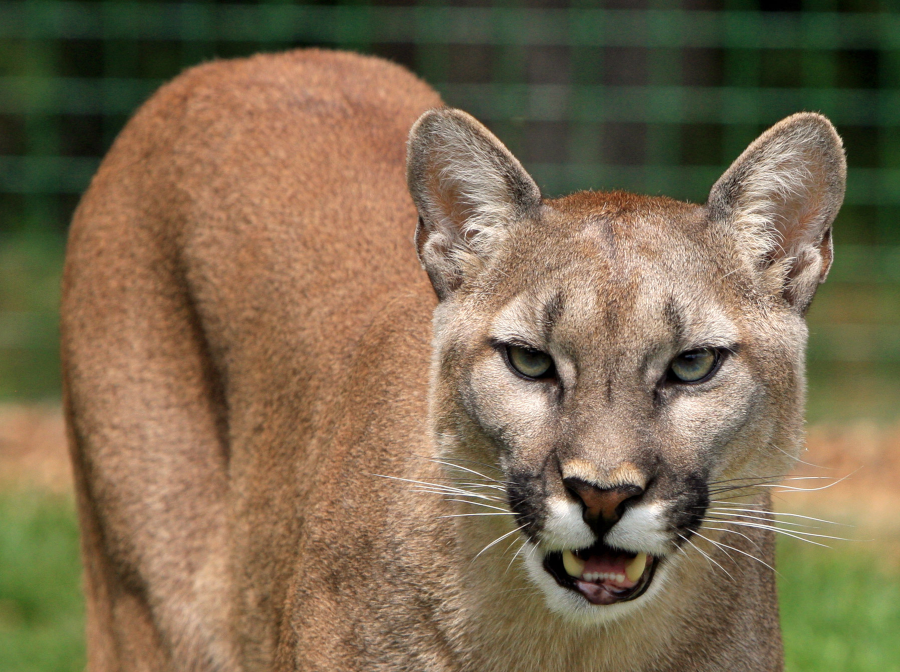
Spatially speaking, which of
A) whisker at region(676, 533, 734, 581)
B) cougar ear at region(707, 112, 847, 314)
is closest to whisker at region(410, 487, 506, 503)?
whisker at region(676, 533, 734, 581)

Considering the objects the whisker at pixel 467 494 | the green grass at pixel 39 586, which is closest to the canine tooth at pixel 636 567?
the whisker at pixel 467 494

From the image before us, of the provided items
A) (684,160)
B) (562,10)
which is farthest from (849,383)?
(562,10)

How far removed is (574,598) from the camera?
3.06 metres

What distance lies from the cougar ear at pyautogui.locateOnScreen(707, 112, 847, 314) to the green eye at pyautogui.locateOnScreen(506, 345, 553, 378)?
619 mm

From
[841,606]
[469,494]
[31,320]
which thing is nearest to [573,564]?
[469,494]

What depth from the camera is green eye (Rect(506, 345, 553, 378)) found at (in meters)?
3.09

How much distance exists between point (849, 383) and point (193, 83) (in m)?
5.48

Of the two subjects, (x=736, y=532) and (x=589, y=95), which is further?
(x=589, y=95)

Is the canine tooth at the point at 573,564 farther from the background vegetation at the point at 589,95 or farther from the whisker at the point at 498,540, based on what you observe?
the background vegetation at the point at 589,95

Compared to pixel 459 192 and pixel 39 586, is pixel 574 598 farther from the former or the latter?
pixel 39 586

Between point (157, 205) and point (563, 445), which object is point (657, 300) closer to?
point (563, 445)

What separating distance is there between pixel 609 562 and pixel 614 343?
49cm

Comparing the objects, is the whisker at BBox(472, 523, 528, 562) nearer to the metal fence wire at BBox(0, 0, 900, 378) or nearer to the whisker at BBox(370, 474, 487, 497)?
the whisker at BBox(370, 474, 487, 497)

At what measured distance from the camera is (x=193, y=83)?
4.75 meters
